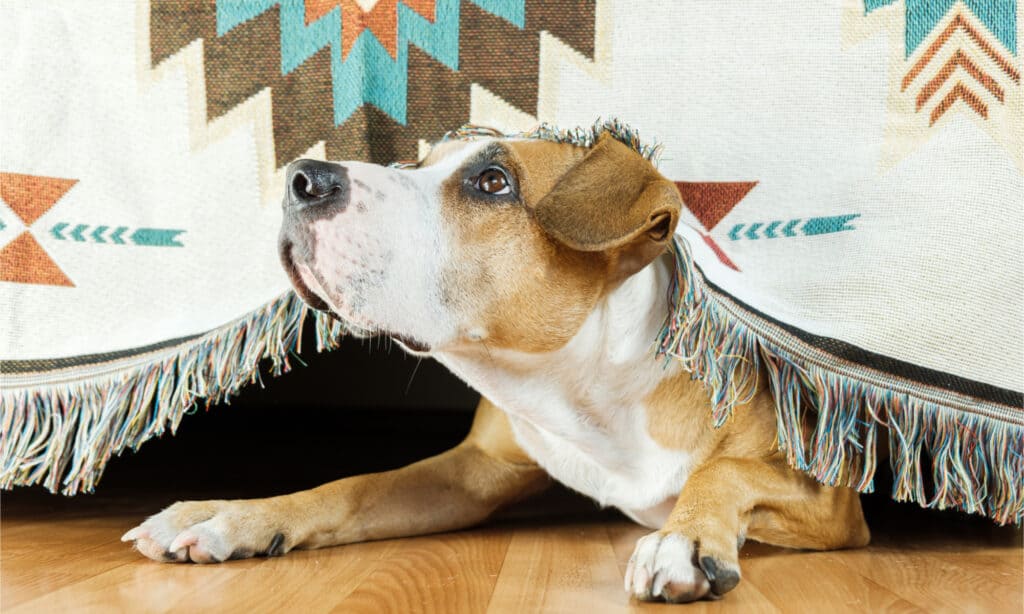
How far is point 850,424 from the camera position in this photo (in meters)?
1.55

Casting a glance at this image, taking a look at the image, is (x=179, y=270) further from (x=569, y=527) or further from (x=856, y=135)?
(x=856, y=135)

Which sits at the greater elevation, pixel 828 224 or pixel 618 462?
pixel 828 224

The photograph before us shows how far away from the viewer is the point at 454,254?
4.55 feet

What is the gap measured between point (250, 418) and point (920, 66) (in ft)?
8.49

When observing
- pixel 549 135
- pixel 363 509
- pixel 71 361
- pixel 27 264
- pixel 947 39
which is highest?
pixel 947 39

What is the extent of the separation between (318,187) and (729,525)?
74 cm

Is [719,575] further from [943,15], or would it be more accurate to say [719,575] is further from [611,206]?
[943,15]

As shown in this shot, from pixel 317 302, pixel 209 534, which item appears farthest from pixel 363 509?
pixel 317 302

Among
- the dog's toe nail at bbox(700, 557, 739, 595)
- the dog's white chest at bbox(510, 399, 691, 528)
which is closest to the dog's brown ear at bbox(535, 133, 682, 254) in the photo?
the dog's white chest at bbox(510, 399, 691, 528)

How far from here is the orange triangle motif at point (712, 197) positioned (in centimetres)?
174

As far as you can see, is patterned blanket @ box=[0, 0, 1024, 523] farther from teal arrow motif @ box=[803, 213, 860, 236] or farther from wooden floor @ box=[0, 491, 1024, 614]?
wooden floor @ box=[0, 491, 1024, 614]

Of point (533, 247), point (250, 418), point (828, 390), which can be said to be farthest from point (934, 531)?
point (250, 418)

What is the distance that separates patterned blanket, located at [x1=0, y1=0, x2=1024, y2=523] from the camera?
1596 mm

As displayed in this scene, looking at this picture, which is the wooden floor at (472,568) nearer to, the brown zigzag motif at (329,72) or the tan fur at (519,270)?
the tan fur at (519,270)
